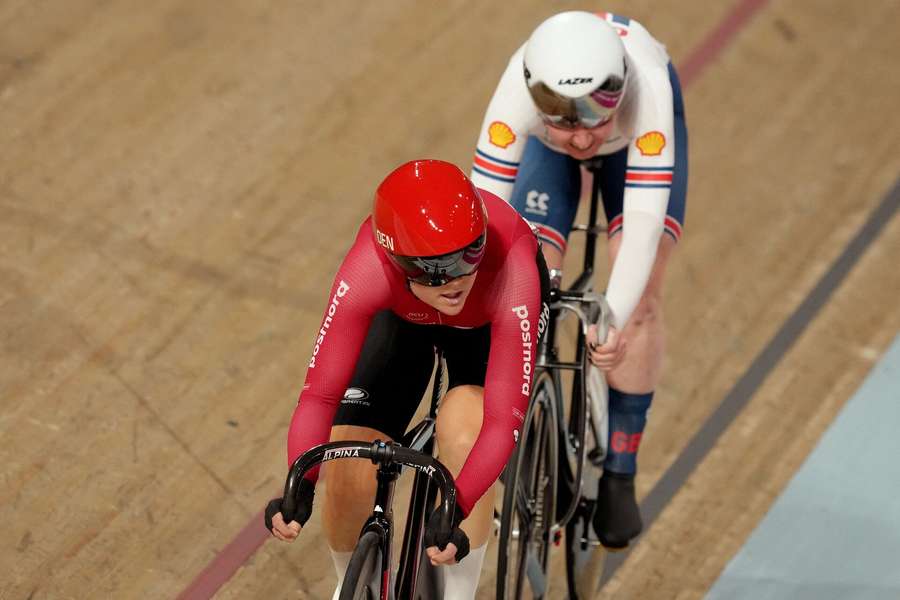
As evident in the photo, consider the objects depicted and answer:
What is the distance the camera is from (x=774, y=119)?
5.72m

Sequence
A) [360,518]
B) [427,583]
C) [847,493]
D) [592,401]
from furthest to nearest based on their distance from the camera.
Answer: [847,493] < [592,401] < [427,583] < [360,518]

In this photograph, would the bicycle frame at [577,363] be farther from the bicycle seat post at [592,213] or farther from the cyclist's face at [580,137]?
the cyclist's face at [580,137]

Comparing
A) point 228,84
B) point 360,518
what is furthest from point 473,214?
point 228,84

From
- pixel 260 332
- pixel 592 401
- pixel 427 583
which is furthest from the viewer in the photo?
pixel 260 332

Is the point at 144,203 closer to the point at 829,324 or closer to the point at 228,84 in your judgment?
Result: the point at 228,84

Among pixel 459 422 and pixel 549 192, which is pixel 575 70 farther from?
pixel 459 422

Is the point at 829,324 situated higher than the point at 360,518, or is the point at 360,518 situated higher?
the point at 360,518

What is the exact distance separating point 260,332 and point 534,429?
4.79 ft

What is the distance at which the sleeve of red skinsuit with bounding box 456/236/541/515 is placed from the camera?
281 cm

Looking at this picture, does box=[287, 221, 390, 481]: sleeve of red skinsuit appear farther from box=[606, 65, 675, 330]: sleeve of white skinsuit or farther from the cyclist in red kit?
box=[606, 65, 675, 330]: sleeve of white skinsuit

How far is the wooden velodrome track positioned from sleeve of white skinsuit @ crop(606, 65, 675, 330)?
111cm

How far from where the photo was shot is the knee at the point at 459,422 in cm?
300

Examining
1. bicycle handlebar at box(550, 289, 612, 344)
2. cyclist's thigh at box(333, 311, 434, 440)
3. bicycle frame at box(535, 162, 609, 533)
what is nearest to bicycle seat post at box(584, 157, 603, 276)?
bicycle frame at box(535, 162, 609, 533)

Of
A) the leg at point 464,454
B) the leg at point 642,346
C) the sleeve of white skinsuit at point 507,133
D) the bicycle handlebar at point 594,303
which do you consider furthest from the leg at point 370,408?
the leg at point 642,346
